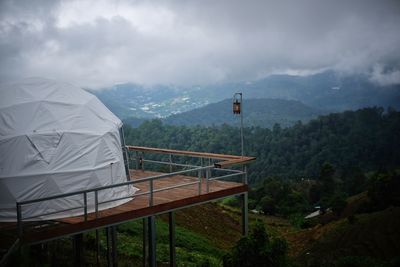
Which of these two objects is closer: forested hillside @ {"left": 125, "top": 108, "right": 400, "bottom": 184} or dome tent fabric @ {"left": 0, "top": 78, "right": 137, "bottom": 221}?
dome tent fabric @ {"left": 0, "top": 78, "right": 137, "bottom": 221}

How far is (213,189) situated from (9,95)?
6.48 m

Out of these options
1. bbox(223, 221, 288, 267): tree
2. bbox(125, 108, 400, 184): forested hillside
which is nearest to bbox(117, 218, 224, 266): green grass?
bbox(223, 221, 288, 267): tree

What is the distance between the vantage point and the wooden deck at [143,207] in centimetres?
1023

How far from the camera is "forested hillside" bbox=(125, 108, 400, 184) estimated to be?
3460 inches

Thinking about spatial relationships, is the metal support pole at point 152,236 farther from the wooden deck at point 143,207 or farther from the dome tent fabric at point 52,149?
the dome tent fabric at point 52,149

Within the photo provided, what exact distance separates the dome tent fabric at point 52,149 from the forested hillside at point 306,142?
6956cm

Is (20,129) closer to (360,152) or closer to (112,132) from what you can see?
(112,132)

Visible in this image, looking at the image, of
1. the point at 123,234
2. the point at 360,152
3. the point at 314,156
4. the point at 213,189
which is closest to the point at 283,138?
the point at 314,156

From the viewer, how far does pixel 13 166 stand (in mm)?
11586

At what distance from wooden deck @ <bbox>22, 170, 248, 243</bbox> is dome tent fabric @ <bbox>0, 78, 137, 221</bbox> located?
626 millimetres

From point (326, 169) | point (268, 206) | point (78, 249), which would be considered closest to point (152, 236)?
point (78, 249)

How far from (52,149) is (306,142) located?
88855 millimetres

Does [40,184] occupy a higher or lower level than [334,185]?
higher

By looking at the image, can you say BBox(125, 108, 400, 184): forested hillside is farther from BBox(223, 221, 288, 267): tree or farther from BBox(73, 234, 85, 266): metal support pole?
BBox(223, 221, 288, 267): tree
